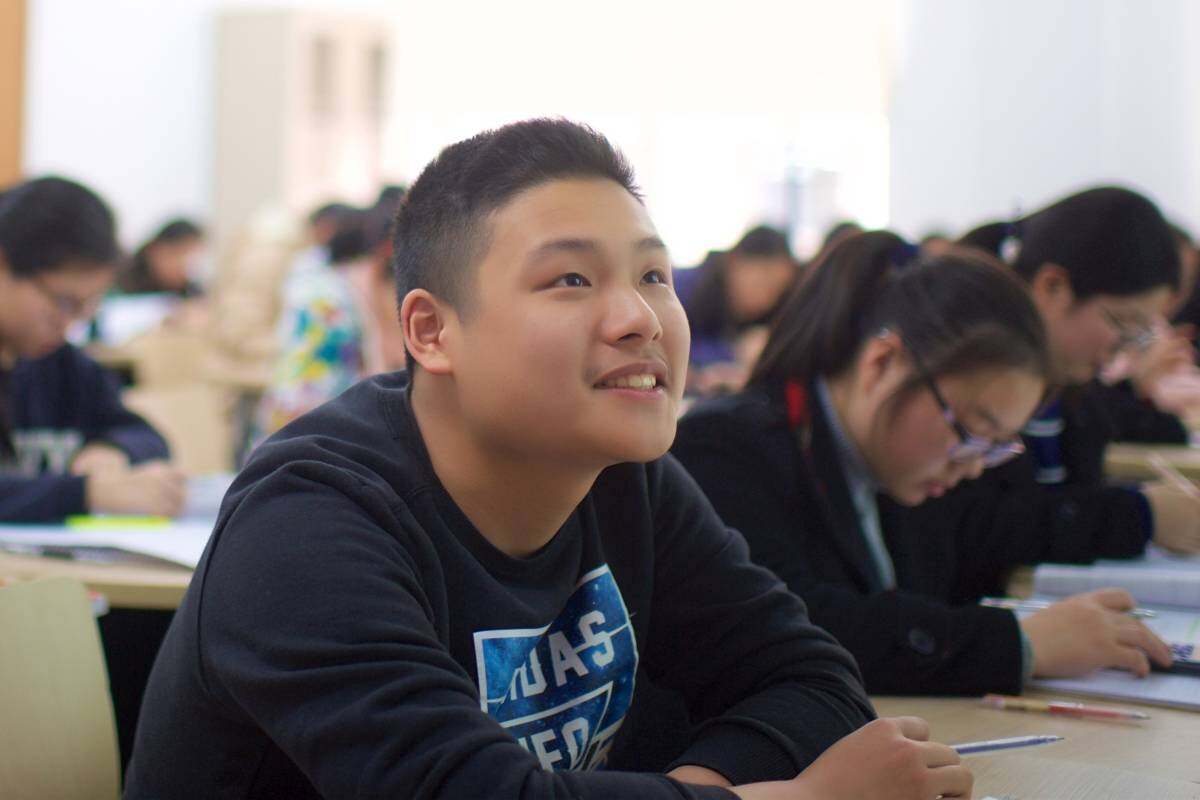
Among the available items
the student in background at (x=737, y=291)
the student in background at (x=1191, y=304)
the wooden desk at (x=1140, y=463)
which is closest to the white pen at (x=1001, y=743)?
the wooden desk at (x=1140, y=463)

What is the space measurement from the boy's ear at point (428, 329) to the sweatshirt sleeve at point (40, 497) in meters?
1.13

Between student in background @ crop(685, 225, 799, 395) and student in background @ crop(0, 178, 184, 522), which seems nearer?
student in background @ crop(0, 178, 184, 522)

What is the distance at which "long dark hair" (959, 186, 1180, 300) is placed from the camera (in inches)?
81.7

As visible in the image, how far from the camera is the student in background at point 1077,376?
1956 mm

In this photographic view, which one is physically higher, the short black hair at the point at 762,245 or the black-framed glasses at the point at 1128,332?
the black-framed glasses at the point at 1128,332

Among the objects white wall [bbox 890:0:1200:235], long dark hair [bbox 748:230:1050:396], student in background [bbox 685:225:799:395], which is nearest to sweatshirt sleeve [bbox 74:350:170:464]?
long dark hair [bbox 748:230:1050:396]

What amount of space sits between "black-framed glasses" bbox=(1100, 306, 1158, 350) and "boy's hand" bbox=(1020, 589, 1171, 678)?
91 cm

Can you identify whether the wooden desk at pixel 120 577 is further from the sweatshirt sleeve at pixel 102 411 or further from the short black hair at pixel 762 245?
the short black hair at pixel 762 245

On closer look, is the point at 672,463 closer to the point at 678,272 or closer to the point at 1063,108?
the point at 678,272

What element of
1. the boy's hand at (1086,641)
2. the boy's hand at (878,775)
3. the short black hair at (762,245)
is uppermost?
the short black hair at (762,245)

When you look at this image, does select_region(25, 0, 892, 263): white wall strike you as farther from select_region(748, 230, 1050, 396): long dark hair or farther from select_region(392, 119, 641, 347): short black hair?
select_region(392, 119, 641, 347): short black hair

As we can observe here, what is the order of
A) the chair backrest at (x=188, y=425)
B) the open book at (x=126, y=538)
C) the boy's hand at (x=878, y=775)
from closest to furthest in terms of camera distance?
1. the boy's hand at (x=878, y=775)
2. the open book at (x=126, y=538)
3. the chair backrest at (x=188, y=425)

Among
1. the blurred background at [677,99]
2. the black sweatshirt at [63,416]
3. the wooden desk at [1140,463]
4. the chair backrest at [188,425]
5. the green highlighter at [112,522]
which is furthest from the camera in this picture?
the blurred background at [677,99]

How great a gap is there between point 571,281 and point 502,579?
9.1 inches
